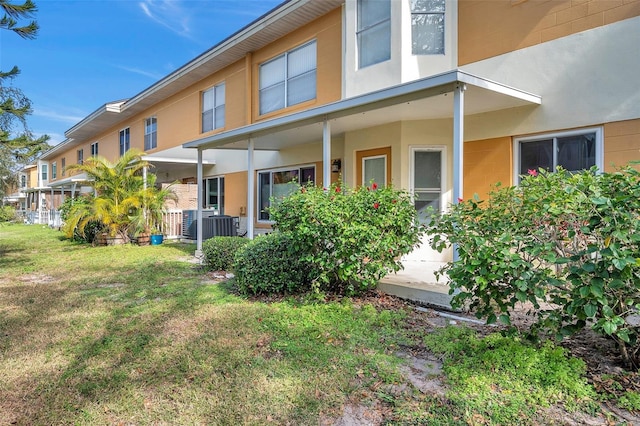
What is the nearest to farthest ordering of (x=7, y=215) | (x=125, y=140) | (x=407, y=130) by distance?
(x=407, y=130) → (x=125, y=140) → (x=7, y=215)

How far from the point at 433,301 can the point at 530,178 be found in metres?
2.40

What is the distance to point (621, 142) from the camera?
5949 mm

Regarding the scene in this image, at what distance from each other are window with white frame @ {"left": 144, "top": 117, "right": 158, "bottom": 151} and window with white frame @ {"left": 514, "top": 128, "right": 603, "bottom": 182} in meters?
16.1

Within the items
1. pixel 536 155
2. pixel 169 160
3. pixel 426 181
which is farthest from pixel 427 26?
pixel 169 160

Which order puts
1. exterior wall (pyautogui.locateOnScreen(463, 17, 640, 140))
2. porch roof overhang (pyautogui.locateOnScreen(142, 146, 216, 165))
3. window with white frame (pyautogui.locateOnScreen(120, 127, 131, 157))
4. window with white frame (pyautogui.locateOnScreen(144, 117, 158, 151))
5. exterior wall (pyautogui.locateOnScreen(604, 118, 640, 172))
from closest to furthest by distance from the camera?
exterior wall (pyautogui.locateOnScreen(604, 118, 640, 172)), exterior wall (pyautogui.locateOnScreen(463, 17, 640, 140)), porch roof overhang (pyautogui.locateOnScreen(142, 146, 216, 165)), window with white frame (pyautogui.locateOnScreen(144, 117, 158, 151)), window with white frame (pyautogui.locateOnScreen(120, 127, 131, 157))

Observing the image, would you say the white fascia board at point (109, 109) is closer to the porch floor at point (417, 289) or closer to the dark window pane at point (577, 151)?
the porch floor at point (417, 289)

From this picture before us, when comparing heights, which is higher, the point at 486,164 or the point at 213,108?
the point at 213,108

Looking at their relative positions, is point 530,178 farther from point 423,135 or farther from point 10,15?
point 10,15

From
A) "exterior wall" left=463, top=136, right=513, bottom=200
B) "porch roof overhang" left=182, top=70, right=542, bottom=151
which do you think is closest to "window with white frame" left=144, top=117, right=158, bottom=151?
"porch roof overhang" left=182, top=70, right=542, bottom=151

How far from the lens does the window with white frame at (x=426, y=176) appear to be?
832cm

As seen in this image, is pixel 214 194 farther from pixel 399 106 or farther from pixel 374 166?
pixel 399 106

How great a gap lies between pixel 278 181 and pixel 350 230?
24.9 feet

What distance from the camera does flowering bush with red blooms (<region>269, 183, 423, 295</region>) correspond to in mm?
5379

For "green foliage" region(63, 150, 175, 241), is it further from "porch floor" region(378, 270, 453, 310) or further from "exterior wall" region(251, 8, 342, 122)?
"porch floor" region(378, 270, 453, 310)
